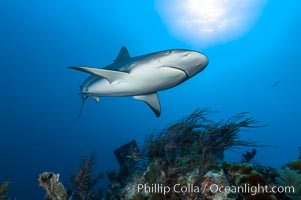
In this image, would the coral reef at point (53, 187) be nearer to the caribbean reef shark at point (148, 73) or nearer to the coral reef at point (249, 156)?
the caribbean reef shark at point (148, 73)

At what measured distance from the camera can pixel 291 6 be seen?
43812 millimetres

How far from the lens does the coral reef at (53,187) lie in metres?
4.61

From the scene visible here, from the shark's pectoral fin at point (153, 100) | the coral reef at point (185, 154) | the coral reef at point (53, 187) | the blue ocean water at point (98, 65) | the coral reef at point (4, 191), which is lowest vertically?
the coral reef at point (4, 191)

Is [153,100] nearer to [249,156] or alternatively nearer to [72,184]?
[72,184]

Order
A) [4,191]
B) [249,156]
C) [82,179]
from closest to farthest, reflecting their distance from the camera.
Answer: [82,179] → [4,191] → [249,156]

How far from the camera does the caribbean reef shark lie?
4.21 meters

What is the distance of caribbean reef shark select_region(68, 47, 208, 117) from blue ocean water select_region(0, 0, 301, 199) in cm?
4273

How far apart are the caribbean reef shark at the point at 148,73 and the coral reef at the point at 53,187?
2291 millimetres

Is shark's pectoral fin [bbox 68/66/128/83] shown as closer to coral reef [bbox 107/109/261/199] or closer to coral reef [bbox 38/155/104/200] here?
coral reef [bbox 107/109/261/199]

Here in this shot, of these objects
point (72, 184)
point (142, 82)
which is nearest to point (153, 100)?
point (142, 82)

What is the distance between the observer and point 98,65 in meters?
67.9

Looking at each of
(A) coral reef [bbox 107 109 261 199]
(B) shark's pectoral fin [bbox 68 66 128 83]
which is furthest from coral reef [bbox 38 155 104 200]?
(B) shark's pectoral fin [bbox 68 66 128 83]

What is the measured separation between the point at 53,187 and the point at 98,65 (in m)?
65.6

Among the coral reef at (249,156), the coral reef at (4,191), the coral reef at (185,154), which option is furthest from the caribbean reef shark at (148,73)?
the coral reef at (249,156)
